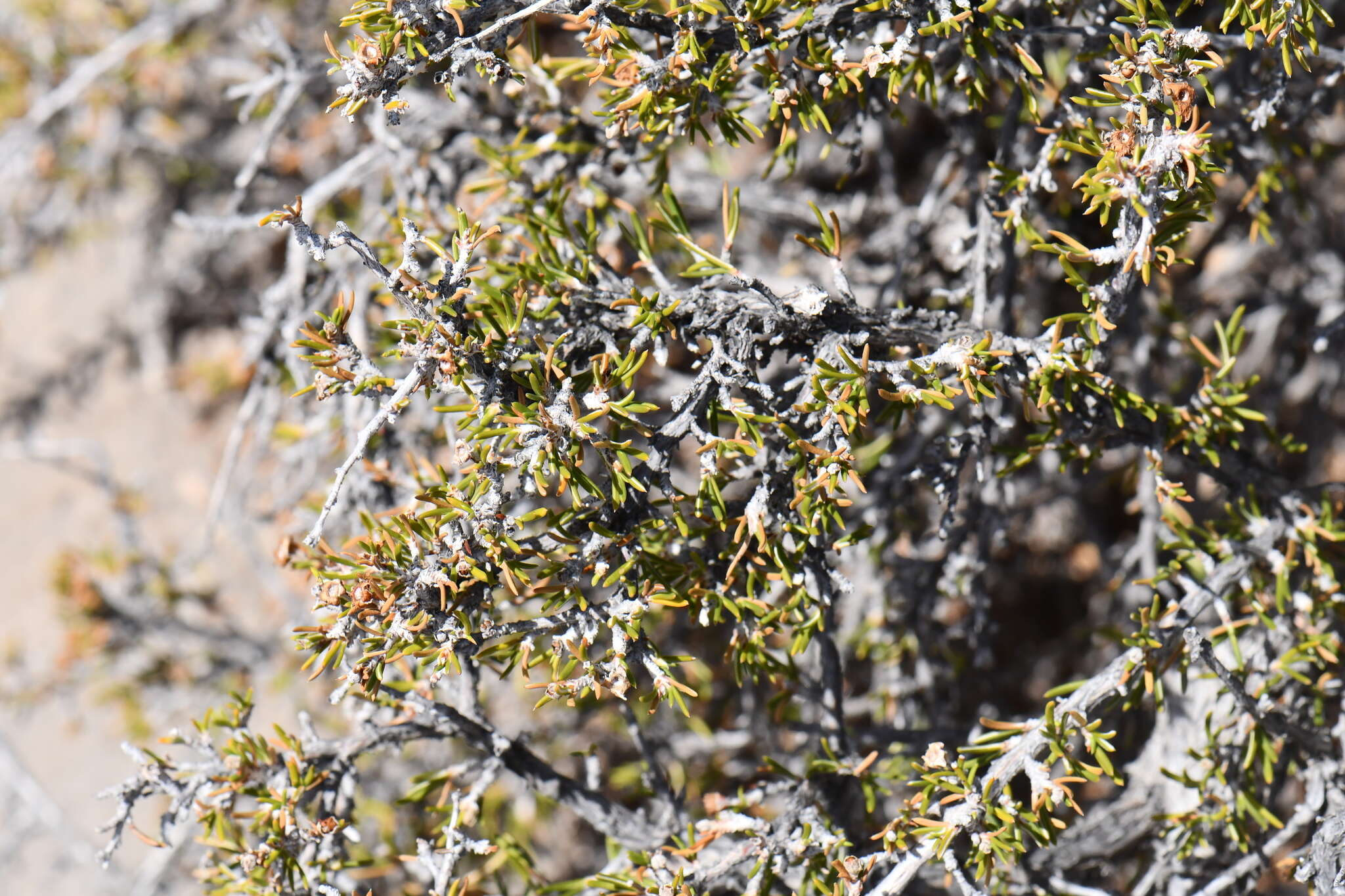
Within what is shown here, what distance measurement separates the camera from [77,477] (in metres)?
4.10

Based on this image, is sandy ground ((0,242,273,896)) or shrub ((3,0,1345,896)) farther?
sandy ground ((0,242,273,896))

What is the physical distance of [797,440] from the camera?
5.21 feet

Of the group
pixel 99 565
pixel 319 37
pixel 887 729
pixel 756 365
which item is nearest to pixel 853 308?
pixel 756 365

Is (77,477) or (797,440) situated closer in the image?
(797,440)

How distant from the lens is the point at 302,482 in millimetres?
2613

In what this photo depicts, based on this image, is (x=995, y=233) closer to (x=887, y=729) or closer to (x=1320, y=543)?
(x=1320, y=543)

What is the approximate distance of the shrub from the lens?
5.06ft

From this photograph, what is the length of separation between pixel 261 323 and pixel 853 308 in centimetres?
156

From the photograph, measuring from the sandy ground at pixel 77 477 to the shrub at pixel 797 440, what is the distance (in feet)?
4.40

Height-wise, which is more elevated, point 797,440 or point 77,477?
point 797,440

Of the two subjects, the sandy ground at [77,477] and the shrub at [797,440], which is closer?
the shrub at [797,440]

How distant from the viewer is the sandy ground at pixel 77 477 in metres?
3.89

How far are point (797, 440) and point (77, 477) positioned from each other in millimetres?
3656

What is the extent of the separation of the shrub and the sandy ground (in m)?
1.34
